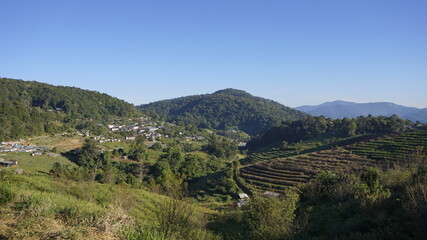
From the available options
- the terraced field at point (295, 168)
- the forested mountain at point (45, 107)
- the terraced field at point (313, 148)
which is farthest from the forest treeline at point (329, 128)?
the forested mountain at point (45, 107)

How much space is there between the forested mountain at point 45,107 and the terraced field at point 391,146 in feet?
238

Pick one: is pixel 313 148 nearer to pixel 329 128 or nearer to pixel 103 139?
pixel 329 128

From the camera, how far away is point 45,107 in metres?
91.8

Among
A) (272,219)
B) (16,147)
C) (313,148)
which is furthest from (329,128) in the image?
(16,147)

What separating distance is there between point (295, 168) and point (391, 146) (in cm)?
1602

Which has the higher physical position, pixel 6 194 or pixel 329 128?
pixel 6 194

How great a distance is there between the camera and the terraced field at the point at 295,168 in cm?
3297

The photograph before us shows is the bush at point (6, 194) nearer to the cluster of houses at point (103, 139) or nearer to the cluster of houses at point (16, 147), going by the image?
the cluster of houses at point (16, 147)

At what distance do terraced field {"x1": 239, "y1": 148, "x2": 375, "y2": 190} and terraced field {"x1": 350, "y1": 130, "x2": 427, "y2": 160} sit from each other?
1896 mm

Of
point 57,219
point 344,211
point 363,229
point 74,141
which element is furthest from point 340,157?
point 74,141

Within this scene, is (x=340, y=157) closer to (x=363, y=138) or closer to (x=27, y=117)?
(x=363, y=138)

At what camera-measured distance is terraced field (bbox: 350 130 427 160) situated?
34.3 m

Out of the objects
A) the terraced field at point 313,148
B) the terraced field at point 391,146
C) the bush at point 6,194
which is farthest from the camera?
the terraced field at point 313,148

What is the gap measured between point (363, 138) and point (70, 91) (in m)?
121
